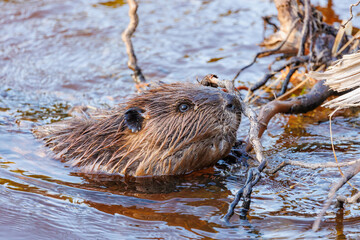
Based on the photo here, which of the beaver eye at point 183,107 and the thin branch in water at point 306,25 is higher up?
the thin branch in water at point 306,25

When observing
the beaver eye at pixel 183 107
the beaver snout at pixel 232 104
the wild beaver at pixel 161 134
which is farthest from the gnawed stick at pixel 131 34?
the beaver snout at pixel 232 104

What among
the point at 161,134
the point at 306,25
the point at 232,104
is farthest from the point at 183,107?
the point at 306,25

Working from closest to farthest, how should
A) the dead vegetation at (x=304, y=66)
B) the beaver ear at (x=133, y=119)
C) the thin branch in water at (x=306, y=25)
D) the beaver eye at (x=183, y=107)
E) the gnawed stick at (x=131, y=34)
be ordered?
the dead vegetation at (x=304, y=66) → the beaver eye at (x=183, y=107) → the beaver ear at (x=133, y=119) → the thin branch in water at (x=306, y=25) → the gnawed stick at (x=131, y=34)

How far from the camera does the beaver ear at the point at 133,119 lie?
3.98m

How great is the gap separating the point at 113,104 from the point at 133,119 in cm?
163

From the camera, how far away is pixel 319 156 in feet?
13.7

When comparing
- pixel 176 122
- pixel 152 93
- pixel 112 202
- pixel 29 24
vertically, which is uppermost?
pixel 29 24

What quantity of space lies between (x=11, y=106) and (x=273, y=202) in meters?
3.26

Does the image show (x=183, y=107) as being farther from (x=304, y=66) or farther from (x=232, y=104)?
(x=304, y=66)

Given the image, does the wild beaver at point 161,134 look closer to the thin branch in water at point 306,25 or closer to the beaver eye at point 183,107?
the beaver eye at point 183,107

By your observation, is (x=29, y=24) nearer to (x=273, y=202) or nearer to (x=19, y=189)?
(x=19, y=189)

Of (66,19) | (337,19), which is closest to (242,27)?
(337,19)

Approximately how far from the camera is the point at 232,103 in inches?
144

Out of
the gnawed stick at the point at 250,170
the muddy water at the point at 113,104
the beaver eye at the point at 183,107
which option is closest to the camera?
the gnawed stick at the point at 250,170
